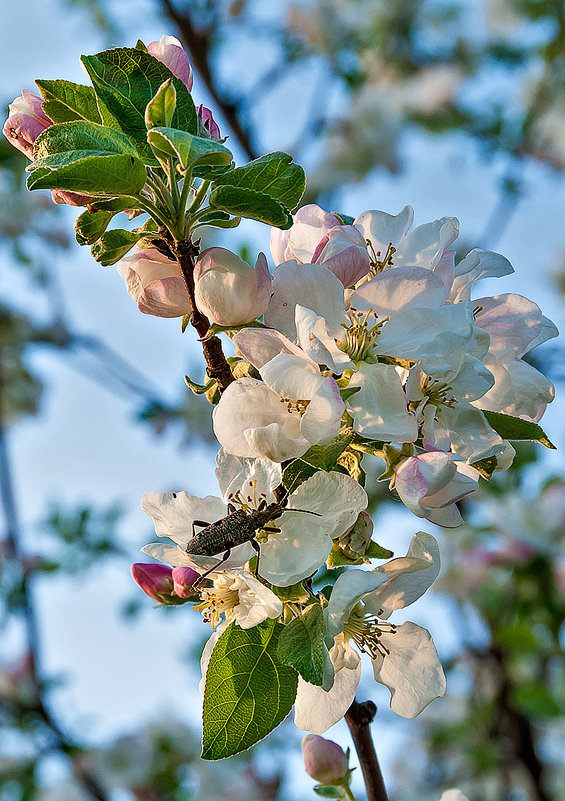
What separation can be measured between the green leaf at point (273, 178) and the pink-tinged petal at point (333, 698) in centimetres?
42

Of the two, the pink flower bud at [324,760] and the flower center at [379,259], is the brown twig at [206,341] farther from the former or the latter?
the pink flower bud at [324,760]

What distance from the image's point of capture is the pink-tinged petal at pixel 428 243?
752 millimetres

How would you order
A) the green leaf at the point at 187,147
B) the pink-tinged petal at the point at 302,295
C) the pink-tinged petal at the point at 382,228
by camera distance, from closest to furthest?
the green leaf at the point at 187,147, the pink-tinged petal at the point at 302,295, the pink-tinged petal at the point at 382,228

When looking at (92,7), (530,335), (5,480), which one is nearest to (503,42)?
(92,7)

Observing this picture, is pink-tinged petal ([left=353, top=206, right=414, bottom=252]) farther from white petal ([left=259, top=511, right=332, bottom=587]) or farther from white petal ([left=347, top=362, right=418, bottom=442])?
white petal ([left=259, top=511, right=332, bottom=587])

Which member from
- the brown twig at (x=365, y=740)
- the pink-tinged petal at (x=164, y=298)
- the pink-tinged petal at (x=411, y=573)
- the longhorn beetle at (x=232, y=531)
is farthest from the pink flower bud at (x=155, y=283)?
the brown twig at (x=365, y=740)

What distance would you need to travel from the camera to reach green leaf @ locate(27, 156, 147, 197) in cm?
59

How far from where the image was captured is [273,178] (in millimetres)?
712

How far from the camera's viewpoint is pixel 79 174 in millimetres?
600

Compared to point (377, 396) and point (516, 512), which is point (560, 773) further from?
point (377, 396)

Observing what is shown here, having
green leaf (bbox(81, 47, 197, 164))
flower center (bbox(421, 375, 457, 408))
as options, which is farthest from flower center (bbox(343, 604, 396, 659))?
green leaf (bbox(81, 47, 197, 164))

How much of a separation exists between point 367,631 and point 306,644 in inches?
4.6

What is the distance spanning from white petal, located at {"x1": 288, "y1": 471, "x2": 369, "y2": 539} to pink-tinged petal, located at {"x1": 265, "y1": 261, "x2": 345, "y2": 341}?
0.44 ft

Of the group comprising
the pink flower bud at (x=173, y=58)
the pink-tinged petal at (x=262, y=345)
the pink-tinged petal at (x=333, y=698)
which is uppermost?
the pink flower bud at (x=173, y=58)
